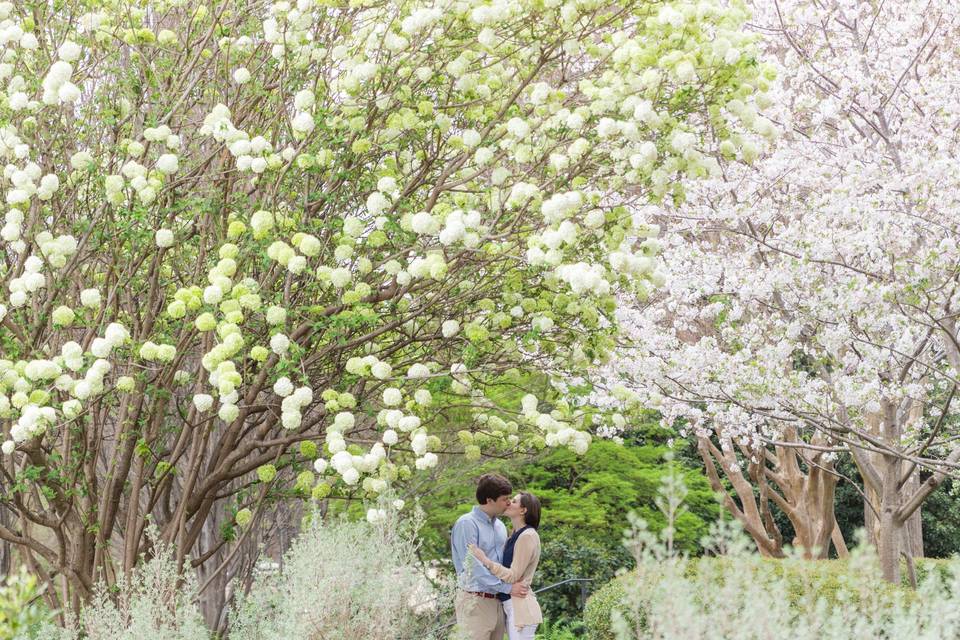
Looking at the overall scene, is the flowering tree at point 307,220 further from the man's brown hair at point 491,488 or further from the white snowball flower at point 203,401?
the man's brown hair at point 491,488

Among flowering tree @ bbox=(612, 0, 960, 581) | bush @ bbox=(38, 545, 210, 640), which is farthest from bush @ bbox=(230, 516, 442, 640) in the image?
flowering tree @ bbox=(612, 0, 960, 581)

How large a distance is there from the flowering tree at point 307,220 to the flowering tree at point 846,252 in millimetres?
1647

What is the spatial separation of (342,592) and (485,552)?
1.80 m

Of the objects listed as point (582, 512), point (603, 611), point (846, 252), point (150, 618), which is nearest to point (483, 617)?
point (603, 611)

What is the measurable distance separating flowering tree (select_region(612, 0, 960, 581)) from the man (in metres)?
2.20

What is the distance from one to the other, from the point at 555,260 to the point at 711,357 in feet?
13.3

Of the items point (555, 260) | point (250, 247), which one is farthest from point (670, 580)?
point (250, 247)

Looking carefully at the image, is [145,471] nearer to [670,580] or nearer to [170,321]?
[170,321]

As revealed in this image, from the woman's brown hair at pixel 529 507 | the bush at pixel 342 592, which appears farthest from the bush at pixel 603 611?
the bush at pixel 342 592

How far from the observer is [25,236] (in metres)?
5.20

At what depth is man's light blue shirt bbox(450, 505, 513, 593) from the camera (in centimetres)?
605

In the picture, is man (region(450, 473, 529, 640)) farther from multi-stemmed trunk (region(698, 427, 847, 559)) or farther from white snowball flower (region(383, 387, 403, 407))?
multi-stemmed trunk (region(698, 427, 847, 559))

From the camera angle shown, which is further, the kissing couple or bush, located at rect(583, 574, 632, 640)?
bush, located at rect(583, 574, 632, 640)

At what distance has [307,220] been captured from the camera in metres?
5.16
